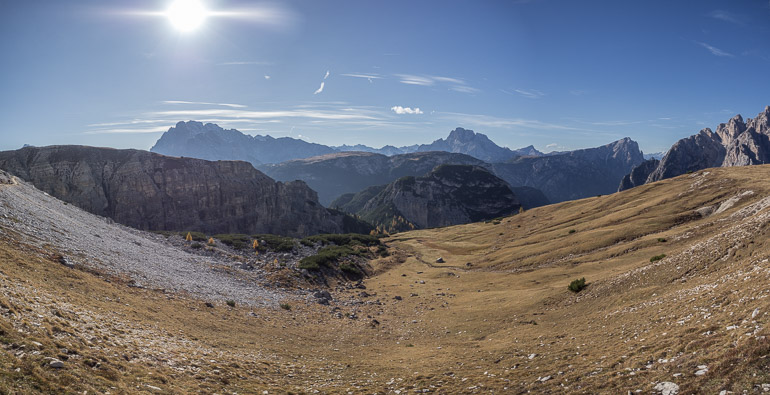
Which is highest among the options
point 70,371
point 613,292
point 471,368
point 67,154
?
point 67,154

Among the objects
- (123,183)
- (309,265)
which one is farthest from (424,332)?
(123,183)

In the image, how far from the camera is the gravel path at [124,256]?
34188 mm

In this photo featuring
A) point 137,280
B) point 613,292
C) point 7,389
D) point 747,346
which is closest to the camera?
point 7,389

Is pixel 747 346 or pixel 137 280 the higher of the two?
pixel 747 346

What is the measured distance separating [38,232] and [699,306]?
56.6 meters

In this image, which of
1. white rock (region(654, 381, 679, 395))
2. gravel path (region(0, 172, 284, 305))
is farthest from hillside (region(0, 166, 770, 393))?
gravel path (region(0, 172, 284, 305))

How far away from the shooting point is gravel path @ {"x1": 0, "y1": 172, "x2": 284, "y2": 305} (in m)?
34.2

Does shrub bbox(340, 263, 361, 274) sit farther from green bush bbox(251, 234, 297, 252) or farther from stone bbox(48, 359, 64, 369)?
stone bbox(48, 359, 64, 369)

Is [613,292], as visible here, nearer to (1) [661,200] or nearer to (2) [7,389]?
(2) [7,389]

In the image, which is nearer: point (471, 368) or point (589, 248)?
point (471, 368)

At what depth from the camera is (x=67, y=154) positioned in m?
164

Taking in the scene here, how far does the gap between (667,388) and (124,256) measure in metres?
52.7

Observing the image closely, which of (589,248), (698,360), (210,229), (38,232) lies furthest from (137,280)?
(210,229)

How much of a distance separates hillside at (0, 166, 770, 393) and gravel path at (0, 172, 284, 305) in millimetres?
815
